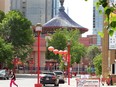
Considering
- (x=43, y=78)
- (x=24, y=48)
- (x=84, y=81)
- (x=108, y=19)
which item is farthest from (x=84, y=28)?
(x=108, y=19)

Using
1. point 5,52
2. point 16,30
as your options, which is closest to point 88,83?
point 5,52

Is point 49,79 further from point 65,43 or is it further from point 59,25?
point 59,25

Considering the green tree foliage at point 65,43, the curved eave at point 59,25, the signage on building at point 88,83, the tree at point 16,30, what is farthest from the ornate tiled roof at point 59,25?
the signage on building at point 88,83

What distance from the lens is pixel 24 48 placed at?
82.6 meters

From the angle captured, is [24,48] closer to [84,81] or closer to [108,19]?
[84,81]

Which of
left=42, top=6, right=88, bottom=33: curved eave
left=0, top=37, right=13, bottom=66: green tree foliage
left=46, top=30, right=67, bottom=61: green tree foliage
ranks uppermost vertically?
left=42, top=6, right=88, bottom=33: curved eave

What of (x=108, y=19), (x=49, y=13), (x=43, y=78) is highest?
(x=49, y=13)

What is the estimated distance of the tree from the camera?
79312 mm

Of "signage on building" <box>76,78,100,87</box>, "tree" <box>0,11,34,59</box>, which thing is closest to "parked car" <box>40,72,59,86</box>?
"signage on building" <box>76,78,100,87</box>

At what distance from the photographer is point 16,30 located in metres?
79.2

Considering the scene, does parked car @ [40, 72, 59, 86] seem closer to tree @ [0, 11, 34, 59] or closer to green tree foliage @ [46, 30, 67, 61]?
tree @ [0, 11, 34, 59]

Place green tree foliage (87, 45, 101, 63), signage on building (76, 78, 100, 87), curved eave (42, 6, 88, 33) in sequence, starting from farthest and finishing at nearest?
1. green tree foliage (87, 45, 101, 63)
2. curved eave (42, 6, 88, 33)
3. signage on building (76, 78, 100, 87)

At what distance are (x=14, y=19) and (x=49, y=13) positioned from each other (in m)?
112

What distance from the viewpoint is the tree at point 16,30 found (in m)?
79.3
